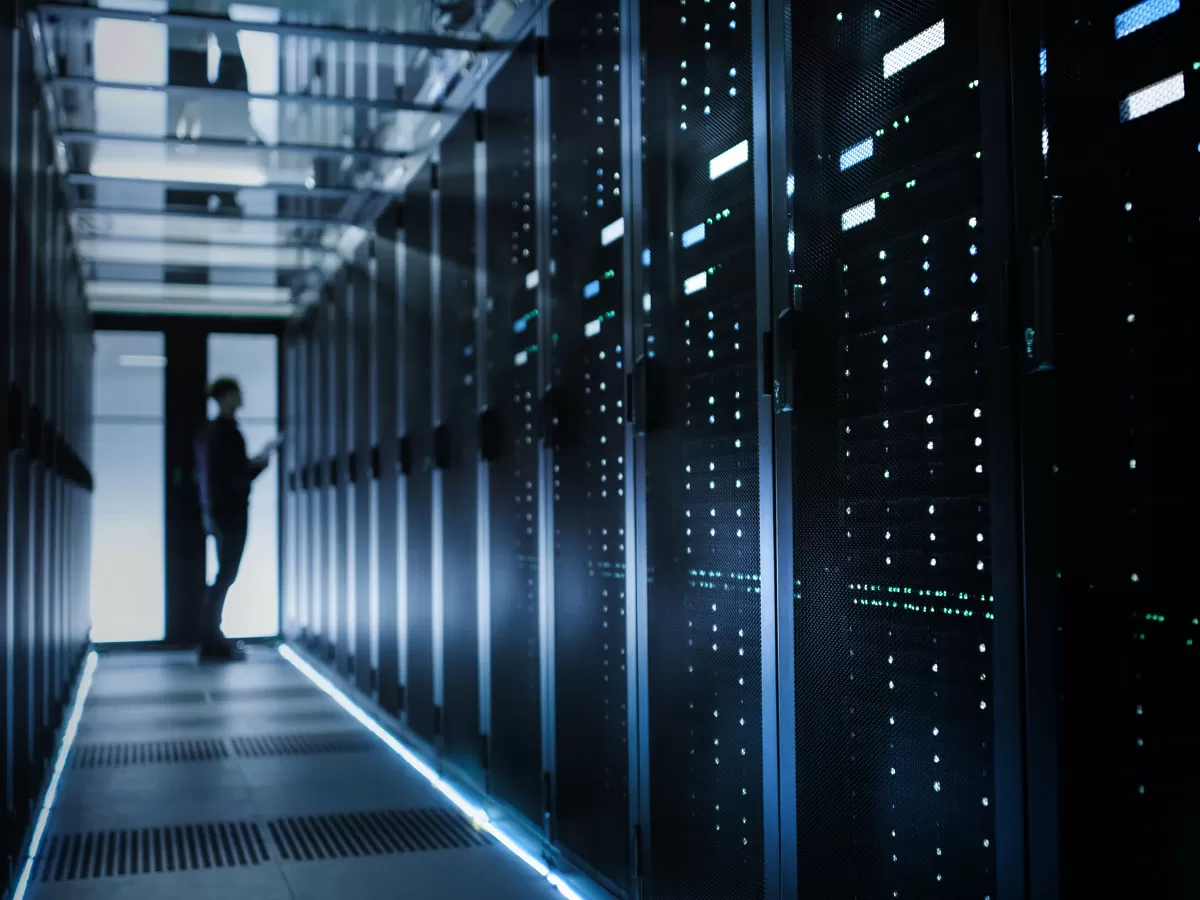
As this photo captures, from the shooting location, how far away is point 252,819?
3973 millimetres

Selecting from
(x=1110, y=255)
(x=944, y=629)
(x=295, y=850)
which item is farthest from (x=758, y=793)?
(x=295, y=850)

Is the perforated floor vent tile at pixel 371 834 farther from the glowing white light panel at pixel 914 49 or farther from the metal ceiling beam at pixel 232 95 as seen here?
the glowing white light panel at pixel 914 49

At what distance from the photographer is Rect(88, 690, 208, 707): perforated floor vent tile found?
6.64 metres

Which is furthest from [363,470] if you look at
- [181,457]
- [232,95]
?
[181,457]

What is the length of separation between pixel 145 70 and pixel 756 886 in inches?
143

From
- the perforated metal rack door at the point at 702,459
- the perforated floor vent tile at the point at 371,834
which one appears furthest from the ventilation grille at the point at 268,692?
the perforated metal rack door at the point at 702,459

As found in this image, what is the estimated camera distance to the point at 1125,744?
1348mm

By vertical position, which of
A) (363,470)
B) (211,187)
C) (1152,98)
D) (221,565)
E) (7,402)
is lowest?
(221,565)

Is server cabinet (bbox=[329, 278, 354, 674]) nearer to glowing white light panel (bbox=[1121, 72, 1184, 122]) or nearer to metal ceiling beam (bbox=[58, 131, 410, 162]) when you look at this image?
metal ceiling beam (bbox=[58, 131, 410, 162])

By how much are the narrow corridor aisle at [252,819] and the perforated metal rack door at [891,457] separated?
1464mm

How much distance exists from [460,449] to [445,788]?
1189 mm

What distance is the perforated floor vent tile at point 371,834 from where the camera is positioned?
11.7ft

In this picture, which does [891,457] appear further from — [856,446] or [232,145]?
[232,145]

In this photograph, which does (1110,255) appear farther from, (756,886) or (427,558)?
(427,558)
